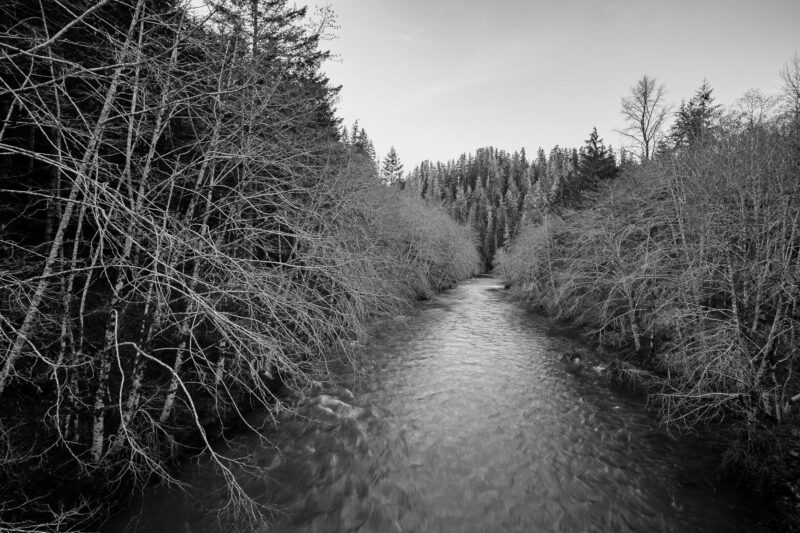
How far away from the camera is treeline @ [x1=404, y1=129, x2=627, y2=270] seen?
259ft

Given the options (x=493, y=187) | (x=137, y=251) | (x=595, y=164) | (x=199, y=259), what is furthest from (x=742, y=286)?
(x=493, y=187)

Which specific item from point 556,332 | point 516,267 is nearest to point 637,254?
point 556,332

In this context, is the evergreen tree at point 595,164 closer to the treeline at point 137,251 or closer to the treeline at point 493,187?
the treeline at point 493,187

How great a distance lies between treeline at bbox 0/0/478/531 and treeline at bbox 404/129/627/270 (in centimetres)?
3226

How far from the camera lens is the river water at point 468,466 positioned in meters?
5.66

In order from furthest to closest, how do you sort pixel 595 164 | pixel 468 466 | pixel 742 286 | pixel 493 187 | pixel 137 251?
pixel 493 187, pixel 595 164, pixel 742 286, pixel 468 466, pixel 137 251

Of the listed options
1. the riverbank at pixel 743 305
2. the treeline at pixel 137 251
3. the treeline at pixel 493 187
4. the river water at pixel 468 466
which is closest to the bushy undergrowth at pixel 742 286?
the riverbank at pixel 743 305

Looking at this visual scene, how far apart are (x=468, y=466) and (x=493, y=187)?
350ft

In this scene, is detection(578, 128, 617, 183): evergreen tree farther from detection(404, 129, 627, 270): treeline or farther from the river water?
the river water

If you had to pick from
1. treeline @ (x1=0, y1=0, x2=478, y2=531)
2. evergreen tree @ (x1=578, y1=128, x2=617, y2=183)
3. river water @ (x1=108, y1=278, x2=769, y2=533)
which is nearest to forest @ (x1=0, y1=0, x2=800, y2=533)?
treeline @ (x1=0, y1=0, x2=478, y2=531)

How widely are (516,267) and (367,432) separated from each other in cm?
2760

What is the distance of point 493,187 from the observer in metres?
106

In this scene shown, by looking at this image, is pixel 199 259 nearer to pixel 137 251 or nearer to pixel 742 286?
pixel 137 251

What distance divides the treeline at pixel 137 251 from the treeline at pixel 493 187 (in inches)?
1270
